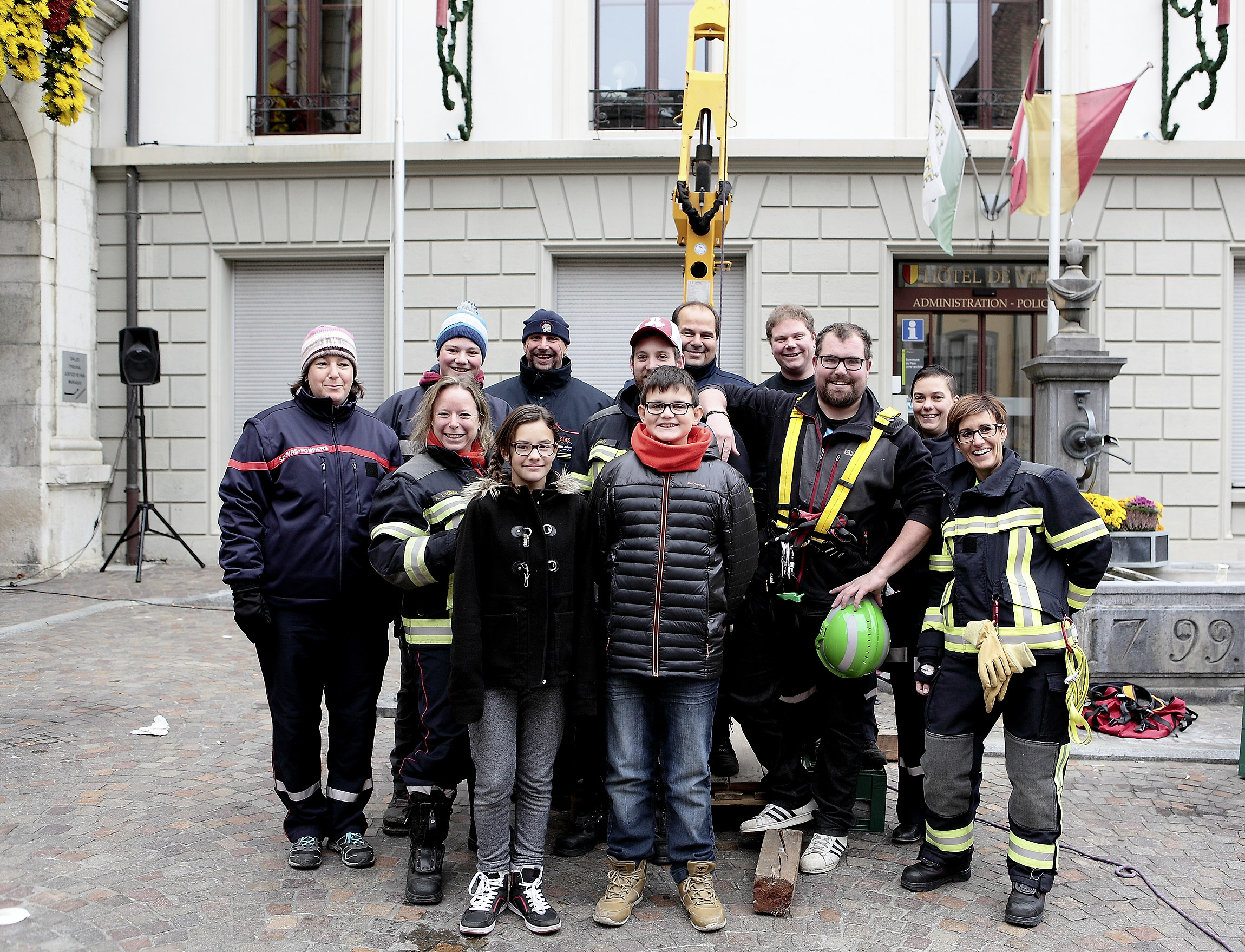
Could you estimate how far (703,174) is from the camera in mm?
6730

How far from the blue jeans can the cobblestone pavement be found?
0.25 meters

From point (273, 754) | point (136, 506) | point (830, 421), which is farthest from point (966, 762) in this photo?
point (136, 506)

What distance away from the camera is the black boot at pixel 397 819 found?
4.35 meters

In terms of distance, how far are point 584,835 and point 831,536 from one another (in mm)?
1608

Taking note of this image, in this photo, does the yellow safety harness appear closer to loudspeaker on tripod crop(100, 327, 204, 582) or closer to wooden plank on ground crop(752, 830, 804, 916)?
wooden plank on ground crop(752, 830, 804, 916)

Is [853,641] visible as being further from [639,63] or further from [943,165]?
[639,63]

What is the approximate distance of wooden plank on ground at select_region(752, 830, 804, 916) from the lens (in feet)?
11.8

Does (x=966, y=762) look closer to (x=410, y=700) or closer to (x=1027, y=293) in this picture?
(x=410, y=700)

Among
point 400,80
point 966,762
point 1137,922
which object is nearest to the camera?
point 1137,922

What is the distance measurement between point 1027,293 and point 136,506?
11.1 metres

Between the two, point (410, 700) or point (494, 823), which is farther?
point (410, 700)

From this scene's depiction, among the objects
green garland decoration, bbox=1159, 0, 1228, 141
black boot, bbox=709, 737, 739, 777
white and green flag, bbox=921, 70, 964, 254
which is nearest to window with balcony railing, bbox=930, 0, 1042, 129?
green garland decoration, bbox=1159, 0, 1228, 141

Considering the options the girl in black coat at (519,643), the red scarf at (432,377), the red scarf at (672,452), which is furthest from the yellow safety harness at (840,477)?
the red scarf at (432,377)

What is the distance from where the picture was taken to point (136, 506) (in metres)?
12.3
